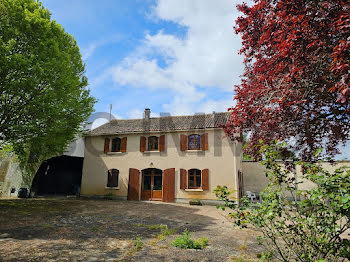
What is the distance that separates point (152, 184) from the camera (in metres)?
16.3

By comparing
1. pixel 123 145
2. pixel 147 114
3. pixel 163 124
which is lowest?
pixel 123 145

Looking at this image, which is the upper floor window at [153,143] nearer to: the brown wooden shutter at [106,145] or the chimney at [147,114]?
the chimney at [147,114]

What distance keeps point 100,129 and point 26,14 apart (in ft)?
36.4

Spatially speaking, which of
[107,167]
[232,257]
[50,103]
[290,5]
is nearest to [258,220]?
[232,257]

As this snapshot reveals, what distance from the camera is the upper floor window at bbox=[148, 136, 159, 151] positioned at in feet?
55.0

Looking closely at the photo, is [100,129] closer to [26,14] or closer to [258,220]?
[26,14]

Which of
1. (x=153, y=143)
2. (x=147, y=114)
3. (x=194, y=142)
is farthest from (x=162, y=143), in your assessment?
(x=147, y=114)

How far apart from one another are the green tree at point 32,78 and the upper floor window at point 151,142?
22.3 ft

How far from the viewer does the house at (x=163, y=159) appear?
14.9m

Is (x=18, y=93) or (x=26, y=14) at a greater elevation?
(x=26, y=14)

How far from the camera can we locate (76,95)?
39.3 ft

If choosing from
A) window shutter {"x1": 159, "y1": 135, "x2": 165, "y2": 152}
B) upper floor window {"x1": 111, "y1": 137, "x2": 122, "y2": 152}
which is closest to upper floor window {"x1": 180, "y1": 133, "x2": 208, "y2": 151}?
window shutter {"x1": 159, "y1": 135, "x2": 165, "y2": 152}

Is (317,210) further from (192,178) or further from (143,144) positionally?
(143,144)

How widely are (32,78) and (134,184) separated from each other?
33.4ft
